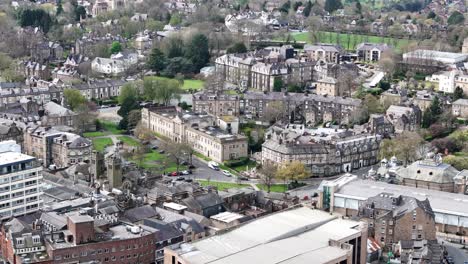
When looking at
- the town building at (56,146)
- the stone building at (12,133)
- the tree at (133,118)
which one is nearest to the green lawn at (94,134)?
the tree at (133,118)

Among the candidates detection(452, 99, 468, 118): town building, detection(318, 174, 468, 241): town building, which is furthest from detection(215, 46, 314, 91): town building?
detection(318, 174, 468, 241): town building

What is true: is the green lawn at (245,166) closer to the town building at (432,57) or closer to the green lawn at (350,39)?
the town building at (432,57)

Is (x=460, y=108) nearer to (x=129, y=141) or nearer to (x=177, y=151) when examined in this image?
(x=177, y=151)

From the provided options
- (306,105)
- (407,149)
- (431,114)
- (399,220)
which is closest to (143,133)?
(306,105)

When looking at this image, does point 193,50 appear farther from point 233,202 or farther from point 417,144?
point 233,202

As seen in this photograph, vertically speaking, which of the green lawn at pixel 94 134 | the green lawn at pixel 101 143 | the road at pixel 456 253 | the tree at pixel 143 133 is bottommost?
the road at pixel 456 253
